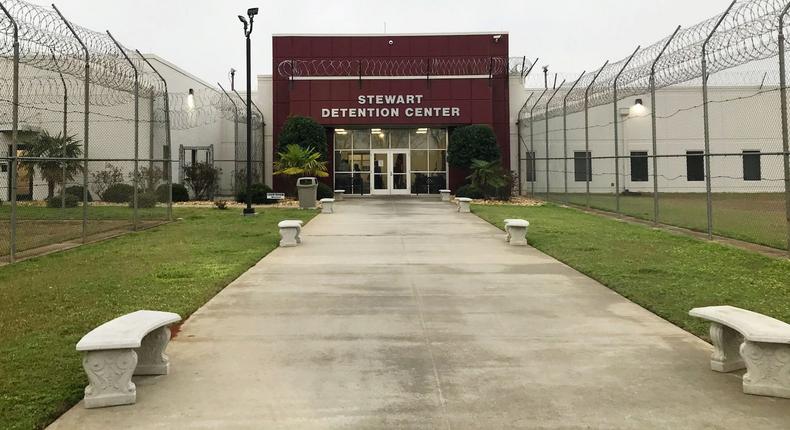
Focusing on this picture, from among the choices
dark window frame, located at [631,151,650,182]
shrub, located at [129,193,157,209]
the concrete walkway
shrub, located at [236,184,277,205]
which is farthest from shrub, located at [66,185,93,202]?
dark window frame, located at [631,151,650,182]

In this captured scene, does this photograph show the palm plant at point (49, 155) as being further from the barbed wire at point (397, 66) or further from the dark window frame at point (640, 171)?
the dark window frame at point (640, 171)

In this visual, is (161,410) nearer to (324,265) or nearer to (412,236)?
(324,265)

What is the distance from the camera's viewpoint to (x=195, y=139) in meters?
29.2

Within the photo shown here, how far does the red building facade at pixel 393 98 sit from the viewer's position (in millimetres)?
29594

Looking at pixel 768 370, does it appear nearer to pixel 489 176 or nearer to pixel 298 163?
pixel 489 176

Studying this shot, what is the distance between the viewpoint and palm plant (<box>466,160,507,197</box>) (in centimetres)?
2514

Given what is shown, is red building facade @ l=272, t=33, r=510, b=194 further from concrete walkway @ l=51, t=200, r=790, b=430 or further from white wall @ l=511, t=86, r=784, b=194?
concrete walkway @ l=51, t=200, r=790, b=430

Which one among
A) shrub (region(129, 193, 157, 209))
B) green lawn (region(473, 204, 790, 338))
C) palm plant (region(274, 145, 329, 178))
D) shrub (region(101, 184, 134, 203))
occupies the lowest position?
green lawn (region(473, 204, 790, 338))

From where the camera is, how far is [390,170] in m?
31.5

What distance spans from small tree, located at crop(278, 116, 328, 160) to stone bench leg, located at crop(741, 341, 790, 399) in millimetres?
23736

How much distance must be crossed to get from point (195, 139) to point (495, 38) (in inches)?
625

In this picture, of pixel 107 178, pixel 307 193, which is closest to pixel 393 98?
pixel 307 193

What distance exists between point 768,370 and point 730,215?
16830 mm

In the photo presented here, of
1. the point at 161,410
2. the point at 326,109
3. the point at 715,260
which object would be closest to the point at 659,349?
the point at 161,410
